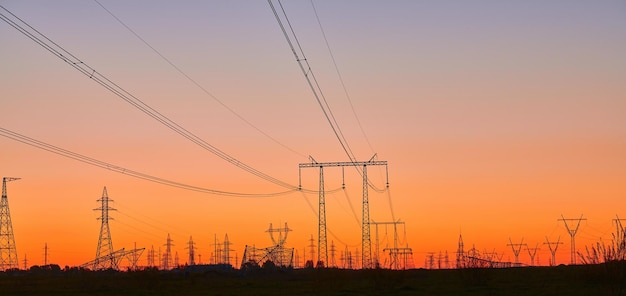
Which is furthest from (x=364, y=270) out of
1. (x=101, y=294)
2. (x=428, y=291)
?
(x=101, y=294)

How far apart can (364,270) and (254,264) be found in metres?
68.1

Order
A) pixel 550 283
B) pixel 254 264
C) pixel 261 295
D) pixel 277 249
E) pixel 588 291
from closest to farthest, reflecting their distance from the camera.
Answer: pixel 588 291 → pixel 261 295 → pixel 550 283 → pixel 254 264 → pixel 277 249

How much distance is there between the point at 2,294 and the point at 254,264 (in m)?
65.1

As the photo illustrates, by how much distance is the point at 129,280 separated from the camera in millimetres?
77875

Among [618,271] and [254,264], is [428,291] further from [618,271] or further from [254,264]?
[254,264]

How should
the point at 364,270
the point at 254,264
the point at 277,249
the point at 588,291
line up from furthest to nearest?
the point at 277,249
the point at 254,264
the point at 364,270
the point at 588,291

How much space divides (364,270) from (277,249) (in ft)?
268

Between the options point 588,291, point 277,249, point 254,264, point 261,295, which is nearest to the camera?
point 588,291

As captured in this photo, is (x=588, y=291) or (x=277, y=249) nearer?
(x=588, y=291)

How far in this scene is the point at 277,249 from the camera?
492 ft

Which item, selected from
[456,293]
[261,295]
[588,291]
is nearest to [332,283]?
[261,295]

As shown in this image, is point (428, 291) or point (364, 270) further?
point (364, 270)

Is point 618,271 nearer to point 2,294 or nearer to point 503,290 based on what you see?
point 503,290

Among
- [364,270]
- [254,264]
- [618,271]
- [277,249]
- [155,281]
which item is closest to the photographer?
[618,271]
